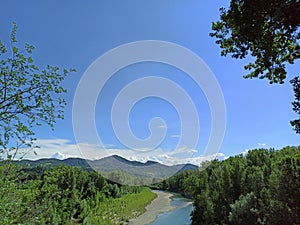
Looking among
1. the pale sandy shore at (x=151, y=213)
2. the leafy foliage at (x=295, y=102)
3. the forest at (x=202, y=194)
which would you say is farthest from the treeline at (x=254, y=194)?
the leafy foliage at (x=295, y=102)

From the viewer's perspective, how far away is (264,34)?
4754mm

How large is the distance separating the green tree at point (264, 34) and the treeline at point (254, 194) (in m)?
9.64

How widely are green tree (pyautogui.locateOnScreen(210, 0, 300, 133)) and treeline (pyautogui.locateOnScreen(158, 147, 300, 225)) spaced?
9.64 meters

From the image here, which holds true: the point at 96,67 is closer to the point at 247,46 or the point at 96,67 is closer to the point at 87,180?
the point at 247,46

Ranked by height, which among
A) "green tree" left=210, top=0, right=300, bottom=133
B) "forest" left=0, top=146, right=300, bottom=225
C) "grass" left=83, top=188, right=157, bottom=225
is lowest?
"grass" left=83, top=188, right=157, bottom=225

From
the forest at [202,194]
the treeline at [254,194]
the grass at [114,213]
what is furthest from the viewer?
the grass at [114,213]

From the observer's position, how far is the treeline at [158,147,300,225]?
1523 centimetres

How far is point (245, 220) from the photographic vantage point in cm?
1855

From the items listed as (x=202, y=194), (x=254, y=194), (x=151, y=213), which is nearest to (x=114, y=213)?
(x=151, y=213)

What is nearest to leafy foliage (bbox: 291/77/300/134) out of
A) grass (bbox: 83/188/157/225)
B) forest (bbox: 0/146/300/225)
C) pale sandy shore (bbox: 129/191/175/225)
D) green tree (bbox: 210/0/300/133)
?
green tree (bbox: 210/0/300/133)

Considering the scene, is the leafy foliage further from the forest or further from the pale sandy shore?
the pale sandy shore

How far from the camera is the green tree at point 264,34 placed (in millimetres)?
4117

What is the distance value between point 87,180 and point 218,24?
44778 mm

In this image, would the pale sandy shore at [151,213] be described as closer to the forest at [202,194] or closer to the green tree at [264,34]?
the forest at [202,194]
